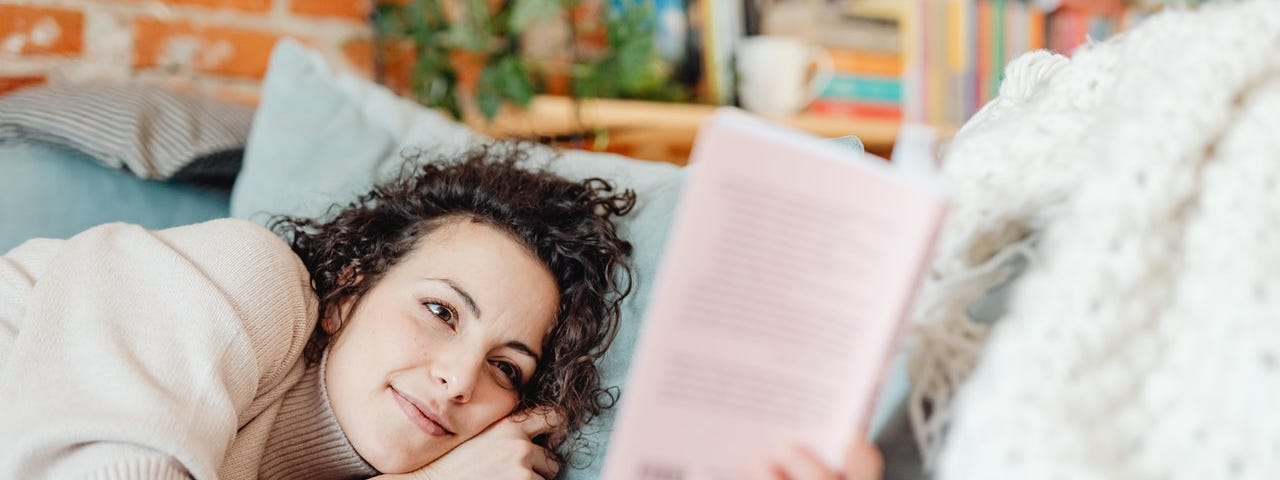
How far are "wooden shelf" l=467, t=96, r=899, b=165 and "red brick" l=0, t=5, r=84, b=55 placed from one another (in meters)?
0.61

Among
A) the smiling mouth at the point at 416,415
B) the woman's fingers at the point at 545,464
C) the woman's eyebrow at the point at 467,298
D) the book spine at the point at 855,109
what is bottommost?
the book spine at the point at 855,109

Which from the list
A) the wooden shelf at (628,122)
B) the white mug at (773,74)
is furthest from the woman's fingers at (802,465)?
the white mug at (773,74)

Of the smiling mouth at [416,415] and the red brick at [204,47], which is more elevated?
the red brick at [204,47]

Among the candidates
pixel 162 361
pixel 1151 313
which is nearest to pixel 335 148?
pixel 162 361

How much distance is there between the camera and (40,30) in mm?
1318

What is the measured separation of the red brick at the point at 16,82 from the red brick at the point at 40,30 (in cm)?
3

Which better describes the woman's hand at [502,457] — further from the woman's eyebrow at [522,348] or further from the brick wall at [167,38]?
the brick wall at [167,38]

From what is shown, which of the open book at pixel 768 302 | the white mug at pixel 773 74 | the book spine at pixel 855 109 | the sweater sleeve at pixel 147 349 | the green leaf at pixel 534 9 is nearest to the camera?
the open book at pixel 768 302

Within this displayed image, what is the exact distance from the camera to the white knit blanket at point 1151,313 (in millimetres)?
490

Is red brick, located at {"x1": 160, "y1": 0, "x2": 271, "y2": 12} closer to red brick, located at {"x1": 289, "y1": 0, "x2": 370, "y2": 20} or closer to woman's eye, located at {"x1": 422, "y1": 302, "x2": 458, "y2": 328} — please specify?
red brick, located at {"x1": 289, "y1": 0, "x2": 370, "y2": 20}

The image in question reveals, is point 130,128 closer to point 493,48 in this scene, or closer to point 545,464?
point 545,464

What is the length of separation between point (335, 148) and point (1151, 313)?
0.90 m

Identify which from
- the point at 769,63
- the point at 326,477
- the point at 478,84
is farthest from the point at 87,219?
the point at 769,63

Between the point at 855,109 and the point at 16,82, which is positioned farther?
the point at 855,109
